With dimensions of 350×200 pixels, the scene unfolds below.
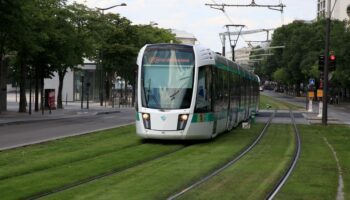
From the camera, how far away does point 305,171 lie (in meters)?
14.2

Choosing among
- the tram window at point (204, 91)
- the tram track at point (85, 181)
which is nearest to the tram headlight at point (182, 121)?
the tram window at point (204, 91)

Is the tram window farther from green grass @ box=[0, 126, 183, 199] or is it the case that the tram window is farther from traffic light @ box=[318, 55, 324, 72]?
traffic light @ box=[318, 55, 324, 72]

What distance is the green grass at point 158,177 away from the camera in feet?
33.9

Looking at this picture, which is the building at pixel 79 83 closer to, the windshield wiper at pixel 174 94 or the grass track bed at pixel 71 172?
the windshield wiper at pixel 174 94

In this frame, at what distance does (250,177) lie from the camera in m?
12.8

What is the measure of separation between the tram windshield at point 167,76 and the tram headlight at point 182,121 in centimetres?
31

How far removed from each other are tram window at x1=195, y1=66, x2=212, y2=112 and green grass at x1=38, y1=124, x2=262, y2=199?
190 centimetres

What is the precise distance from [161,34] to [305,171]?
7355 centimetres

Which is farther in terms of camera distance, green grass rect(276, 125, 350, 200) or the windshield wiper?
the windshield wiper

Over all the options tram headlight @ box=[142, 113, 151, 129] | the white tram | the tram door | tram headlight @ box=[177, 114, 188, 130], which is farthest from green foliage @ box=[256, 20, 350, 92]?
tram headlight @ box=[142, 113, 151, 129]

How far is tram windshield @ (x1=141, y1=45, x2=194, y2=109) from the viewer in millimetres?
20344

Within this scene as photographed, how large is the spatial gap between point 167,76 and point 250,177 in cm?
831

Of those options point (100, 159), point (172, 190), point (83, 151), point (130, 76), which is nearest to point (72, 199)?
point (172, 190)

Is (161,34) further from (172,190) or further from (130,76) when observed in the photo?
(172,190)
